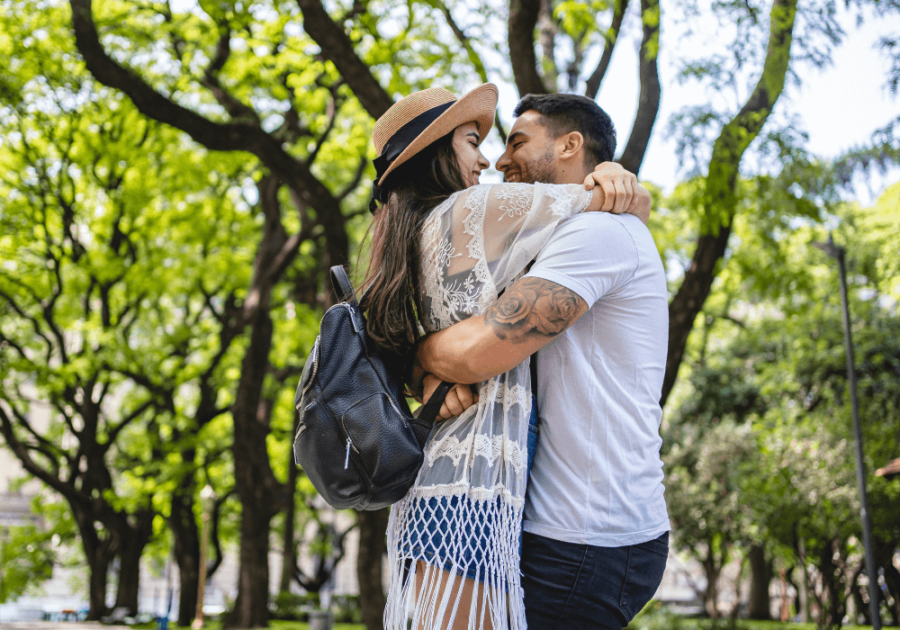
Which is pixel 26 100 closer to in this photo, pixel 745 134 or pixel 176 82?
pixel 176 82

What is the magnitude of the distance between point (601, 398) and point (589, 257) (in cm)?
34

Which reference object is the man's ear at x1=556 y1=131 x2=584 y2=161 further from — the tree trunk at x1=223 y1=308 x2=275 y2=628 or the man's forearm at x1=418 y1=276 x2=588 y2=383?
the tree trunk at x1=223 y1=308 x2=275 y2=628

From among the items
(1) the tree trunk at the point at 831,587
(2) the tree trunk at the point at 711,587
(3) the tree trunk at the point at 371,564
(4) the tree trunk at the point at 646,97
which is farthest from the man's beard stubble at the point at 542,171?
(2) the tree trunk at the point at 711,587

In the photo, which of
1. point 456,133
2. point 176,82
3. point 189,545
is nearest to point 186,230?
point 176,82

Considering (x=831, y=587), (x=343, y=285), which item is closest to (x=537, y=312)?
(x=343, y=285)

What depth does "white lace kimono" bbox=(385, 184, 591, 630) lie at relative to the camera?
1.75m

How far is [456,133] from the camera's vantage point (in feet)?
7.22

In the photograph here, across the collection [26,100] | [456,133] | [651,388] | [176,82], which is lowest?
[651,388]

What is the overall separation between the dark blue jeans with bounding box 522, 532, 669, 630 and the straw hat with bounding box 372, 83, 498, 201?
42.3 inches

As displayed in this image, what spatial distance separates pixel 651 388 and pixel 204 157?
1487 centimetres

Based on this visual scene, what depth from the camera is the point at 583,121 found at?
7.68ft

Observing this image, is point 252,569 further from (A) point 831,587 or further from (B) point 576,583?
(B) point 576,583

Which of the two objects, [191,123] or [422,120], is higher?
[191,123]

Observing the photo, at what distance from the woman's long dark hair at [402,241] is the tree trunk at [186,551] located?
19.7m
